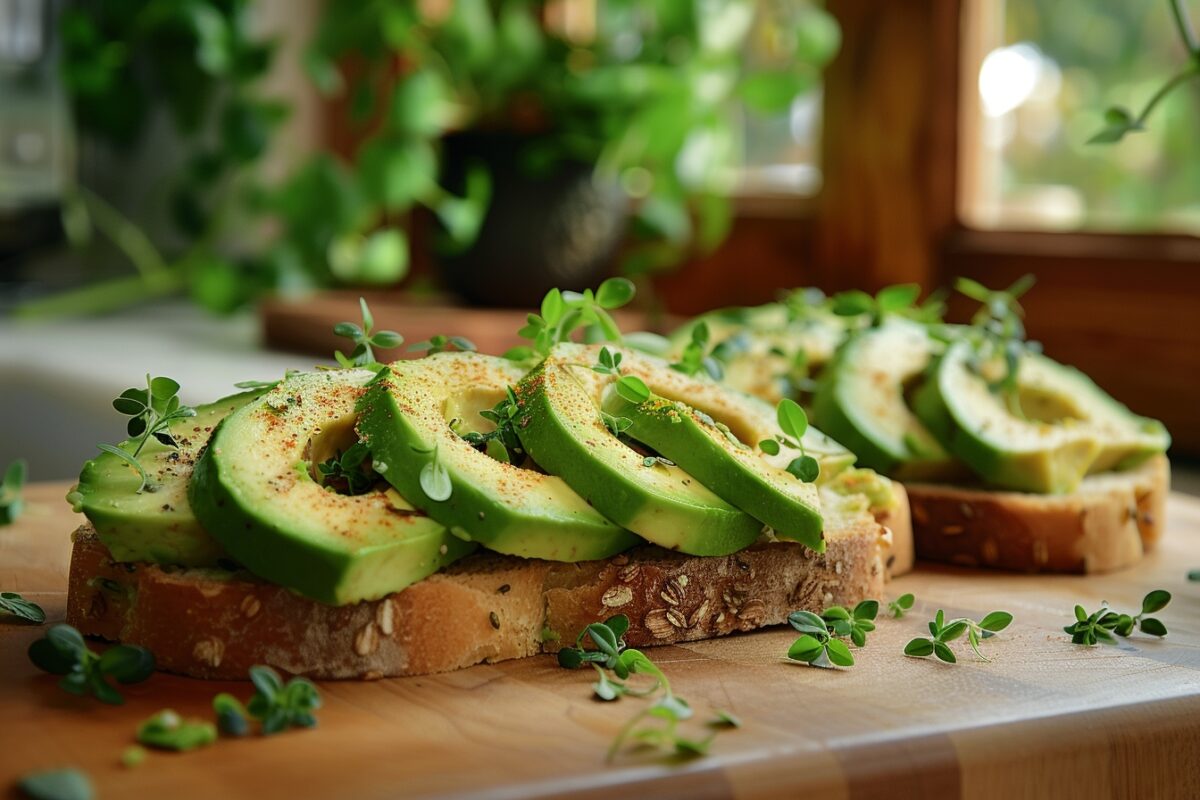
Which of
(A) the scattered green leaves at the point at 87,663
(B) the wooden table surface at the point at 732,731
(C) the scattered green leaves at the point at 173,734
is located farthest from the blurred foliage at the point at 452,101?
(C) the scattered green leaves at the point at 173,734

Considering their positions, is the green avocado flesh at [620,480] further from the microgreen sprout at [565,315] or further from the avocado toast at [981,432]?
the avocado toast at [981,432]

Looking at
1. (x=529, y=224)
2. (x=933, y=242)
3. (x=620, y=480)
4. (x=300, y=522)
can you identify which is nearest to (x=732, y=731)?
(x=620, y=480)

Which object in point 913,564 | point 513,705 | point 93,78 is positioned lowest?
point 913,564

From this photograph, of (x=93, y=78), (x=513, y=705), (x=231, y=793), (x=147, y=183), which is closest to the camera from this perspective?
(x=231, y=793)

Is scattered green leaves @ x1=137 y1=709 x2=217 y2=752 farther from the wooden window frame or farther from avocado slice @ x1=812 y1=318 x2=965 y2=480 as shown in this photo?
the wooden window frame

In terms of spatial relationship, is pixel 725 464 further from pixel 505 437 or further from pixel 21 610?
pixel 21 610

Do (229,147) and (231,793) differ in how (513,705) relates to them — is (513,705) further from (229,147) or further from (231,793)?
(229,147)

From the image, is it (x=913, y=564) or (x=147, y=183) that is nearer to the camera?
(x=913, y=564)

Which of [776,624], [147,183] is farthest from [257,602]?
[147,183]
